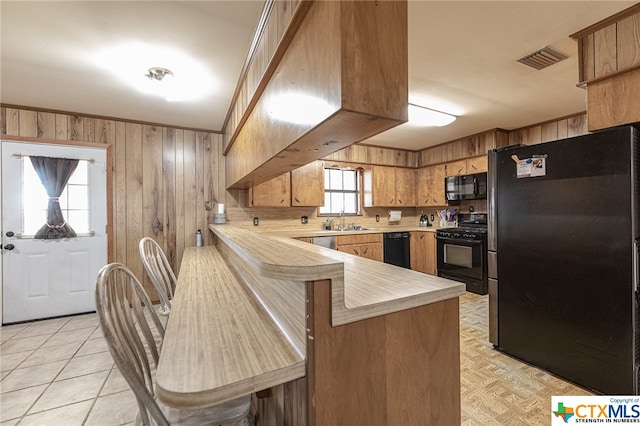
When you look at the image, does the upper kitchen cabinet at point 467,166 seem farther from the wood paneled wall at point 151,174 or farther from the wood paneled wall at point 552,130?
the wood paneled wall at point 151,174

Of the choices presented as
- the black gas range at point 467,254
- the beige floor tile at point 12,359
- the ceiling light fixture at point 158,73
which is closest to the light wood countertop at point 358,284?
the ceiling light fixture at point 158,73

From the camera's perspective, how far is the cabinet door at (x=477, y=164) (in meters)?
4.21

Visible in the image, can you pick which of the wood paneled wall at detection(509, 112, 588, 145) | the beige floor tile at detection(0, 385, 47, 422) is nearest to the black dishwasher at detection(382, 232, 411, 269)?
the wood paneled wall at detection(509, 112, 588, 145)

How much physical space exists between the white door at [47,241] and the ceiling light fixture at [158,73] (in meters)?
1.69

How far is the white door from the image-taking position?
2.99 m

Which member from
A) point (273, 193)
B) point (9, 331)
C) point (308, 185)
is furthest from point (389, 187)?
point (9, 331)

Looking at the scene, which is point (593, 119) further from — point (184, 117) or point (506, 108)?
point (184, 117)

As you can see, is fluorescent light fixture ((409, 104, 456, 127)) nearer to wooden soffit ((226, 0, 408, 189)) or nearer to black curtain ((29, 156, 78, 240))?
wooden soffit ((226, 0, 408, 189))

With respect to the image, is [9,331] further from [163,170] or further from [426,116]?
[426,116]

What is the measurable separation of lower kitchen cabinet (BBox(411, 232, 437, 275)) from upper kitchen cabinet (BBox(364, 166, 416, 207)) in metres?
0.75

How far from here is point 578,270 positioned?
1791mm

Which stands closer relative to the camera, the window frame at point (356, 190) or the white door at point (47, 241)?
the white door at point (47, 241)

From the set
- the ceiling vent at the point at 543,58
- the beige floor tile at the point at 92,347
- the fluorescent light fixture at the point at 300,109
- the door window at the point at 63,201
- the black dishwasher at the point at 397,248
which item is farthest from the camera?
the black dishwasher at the point at 397,248

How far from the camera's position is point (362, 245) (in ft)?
13.8
